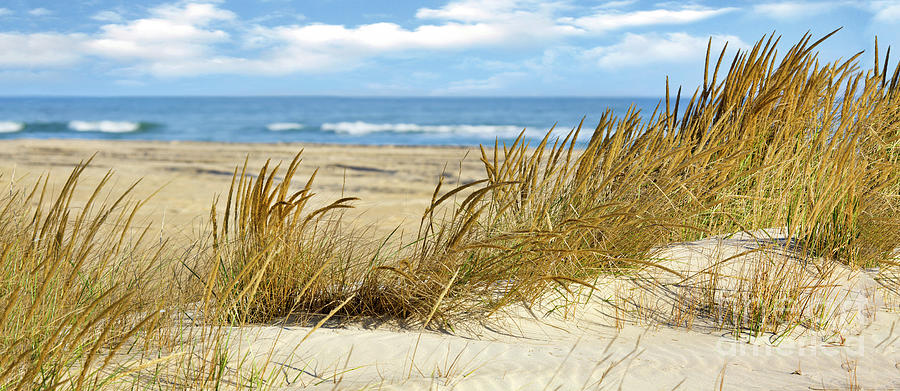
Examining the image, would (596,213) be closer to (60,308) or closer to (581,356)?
(581,356)

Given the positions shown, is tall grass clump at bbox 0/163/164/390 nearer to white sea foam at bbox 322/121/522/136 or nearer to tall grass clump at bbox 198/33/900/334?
tall grass clump at bbox 198/33/900/334

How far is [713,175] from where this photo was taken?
3141 millimetres

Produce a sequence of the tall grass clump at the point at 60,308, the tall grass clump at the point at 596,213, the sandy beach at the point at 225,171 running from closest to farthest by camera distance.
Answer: the tall grass clump at the point at 60,308, the tall grass clump at the point at 596,213, the sandy beach at the point at 225,171

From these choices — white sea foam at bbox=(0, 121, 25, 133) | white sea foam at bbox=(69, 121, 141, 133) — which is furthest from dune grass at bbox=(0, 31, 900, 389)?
white sea foam at bbox=(69, 121, 141, 133)

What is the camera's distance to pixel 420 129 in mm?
32469

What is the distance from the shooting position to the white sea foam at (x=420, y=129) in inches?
1226

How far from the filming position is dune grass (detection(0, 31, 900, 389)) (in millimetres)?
1935

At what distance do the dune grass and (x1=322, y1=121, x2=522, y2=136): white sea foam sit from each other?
26.6 metres

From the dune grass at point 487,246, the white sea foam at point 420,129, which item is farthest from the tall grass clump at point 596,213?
the white sea foam at point 420,129

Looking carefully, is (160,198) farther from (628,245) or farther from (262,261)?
(628,245)

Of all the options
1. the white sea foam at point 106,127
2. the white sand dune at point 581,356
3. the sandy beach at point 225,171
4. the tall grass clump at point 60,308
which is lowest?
the white sea foam at point 106,127

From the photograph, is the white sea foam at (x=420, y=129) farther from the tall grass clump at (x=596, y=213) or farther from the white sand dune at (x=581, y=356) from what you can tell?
the white sand dune at (x=581, y=356)

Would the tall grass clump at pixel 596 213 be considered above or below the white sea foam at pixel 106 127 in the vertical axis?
above

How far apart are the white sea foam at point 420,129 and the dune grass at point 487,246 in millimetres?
26561
